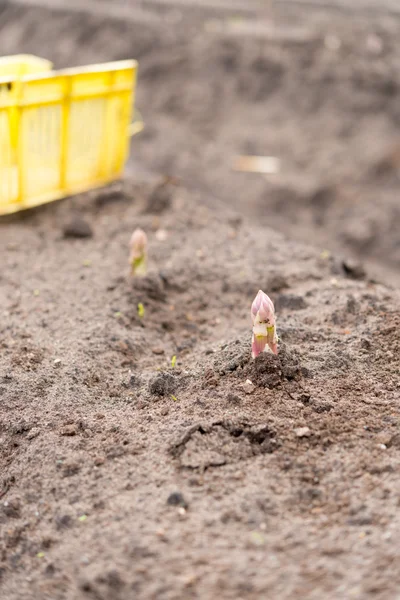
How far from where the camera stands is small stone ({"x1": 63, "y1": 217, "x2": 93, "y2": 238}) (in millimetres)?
5172

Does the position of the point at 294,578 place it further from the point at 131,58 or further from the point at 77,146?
the point at 131,58

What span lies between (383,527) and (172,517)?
736 millimetres

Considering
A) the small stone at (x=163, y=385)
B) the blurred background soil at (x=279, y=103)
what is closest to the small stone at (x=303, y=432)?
the small stone at (x=163, y=385)

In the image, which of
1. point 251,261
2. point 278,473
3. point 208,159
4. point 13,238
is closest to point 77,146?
point 13,238

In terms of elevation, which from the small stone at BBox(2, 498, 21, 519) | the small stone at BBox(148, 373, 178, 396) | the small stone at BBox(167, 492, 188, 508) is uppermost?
the small stone at BBox(167, 492, 188, 508)

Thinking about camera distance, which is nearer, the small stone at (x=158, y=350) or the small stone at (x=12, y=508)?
the small stone at (x=12, y=508)

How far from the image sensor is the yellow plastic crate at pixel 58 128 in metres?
5.11

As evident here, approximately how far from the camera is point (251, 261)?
A: 15.7 feet

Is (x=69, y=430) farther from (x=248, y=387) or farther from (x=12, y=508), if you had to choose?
(x=248, y=387)

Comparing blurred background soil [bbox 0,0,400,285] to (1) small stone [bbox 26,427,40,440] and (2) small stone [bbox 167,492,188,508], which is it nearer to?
(1) small stone [bbox 26,427,40,440]

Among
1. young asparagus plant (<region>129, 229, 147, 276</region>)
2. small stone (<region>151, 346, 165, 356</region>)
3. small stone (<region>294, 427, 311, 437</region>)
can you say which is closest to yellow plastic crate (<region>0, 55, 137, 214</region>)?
young asparagus plant (<region>129, 229, 147, 276</region>)

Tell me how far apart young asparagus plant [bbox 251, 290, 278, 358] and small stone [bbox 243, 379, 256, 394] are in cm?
13

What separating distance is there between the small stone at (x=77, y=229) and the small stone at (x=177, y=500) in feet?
10.7

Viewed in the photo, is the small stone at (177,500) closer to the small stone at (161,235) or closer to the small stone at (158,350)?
the small stone at (158,350)
